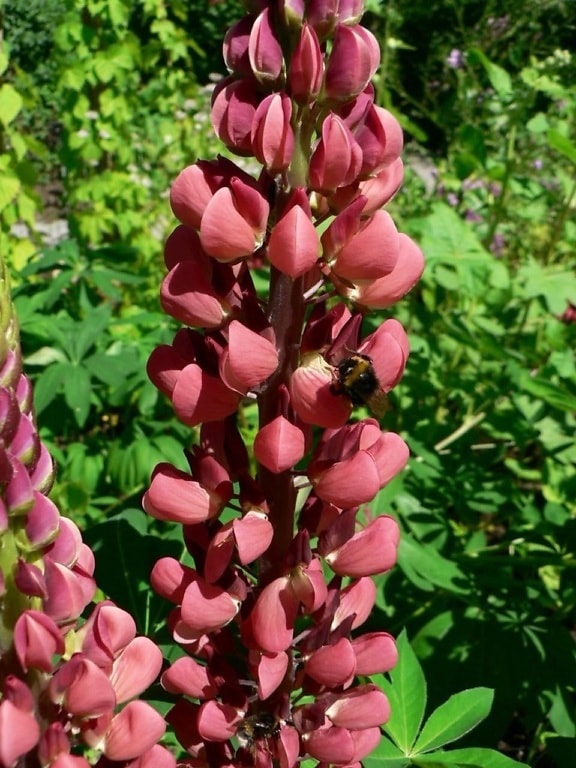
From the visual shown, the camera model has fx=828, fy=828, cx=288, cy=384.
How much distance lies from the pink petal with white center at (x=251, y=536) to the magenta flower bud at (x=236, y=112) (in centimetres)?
48

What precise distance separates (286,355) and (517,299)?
2.64m

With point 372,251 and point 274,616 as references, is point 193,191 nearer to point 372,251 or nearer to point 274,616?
point 372,251

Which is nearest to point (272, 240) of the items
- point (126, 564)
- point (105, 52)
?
point (126, 564)

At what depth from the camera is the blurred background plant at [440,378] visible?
221 cm

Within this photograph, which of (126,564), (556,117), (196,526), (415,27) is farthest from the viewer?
(415,27)

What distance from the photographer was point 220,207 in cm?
100

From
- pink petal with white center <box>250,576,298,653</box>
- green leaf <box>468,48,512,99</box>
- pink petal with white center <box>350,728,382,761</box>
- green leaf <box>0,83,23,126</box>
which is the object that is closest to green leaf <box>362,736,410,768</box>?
pink petal with white center <box>350,728,382,761</box>

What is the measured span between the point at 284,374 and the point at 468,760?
742mm

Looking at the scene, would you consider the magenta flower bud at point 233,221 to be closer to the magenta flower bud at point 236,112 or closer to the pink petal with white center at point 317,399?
the magenta flower bud at point 236,112

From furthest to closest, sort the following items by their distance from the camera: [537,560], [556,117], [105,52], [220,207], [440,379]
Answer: [105,52], [556,117], [440,379], [537,560], [220,207]

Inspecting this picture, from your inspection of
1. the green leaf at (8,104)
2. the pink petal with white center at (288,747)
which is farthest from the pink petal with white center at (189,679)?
the green leaf at (8,104)

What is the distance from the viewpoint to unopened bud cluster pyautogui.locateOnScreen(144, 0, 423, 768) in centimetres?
101

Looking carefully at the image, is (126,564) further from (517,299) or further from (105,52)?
(105,52)

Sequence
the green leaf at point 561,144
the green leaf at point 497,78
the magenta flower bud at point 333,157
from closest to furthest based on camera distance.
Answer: the magenta flower bud at point 333,157, the green leaf at point 561,144, the green leaf at point 497,78
